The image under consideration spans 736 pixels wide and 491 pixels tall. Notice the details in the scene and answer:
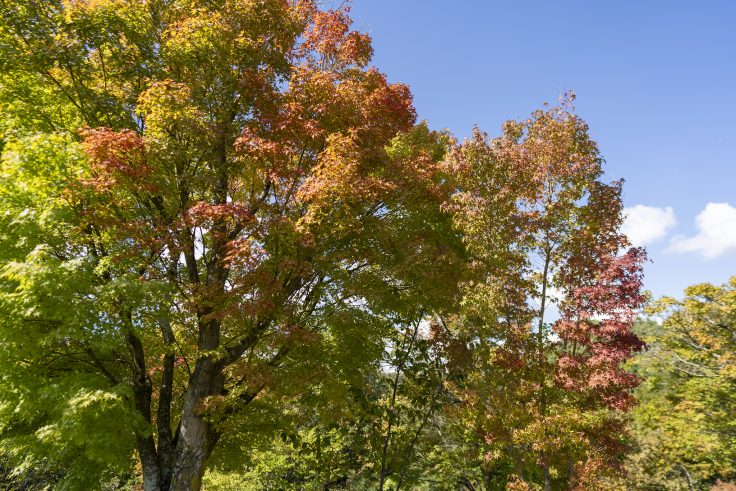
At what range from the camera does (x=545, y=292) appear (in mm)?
9406

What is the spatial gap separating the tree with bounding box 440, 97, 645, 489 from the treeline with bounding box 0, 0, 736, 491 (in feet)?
0.18

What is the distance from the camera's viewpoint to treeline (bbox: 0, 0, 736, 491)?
20.4 feet

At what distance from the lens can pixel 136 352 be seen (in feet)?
25.5

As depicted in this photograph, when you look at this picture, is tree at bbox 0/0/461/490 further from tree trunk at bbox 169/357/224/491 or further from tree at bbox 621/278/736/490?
tree at bbox 621/278/736/490

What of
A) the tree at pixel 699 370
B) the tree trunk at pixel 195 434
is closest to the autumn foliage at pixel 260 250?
the tree trunk at pixel 195 434

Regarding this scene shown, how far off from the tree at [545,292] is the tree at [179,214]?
Answer: 1025 millimetres

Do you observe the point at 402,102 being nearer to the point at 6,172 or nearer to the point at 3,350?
the point at 6,172

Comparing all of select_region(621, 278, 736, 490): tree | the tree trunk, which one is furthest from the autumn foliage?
select_region(621, 278, 736, 490): tree

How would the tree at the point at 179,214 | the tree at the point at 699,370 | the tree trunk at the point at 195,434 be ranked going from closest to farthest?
the tree at the point at 179,214 → the tree trunk at the point at 195,434 → the tree at the point at 699,370

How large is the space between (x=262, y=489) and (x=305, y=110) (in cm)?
1771

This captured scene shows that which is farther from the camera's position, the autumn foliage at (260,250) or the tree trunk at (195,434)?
the tree trunk at (195,434)

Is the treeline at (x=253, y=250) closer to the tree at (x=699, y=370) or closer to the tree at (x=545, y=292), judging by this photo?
the tree at (x=545, y=292)

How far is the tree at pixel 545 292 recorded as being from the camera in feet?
27.7

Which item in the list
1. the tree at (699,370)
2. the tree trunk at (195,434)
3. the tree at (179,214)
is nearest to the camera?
the tree at (179,214)
